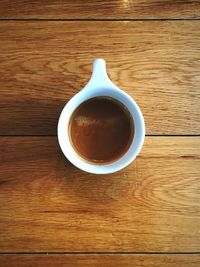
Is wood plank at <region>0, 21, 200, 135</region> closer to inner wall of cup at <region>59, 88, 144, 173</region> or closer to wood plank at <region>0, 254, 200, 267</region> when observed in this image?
inner wall of cup at <region>59, 88, 144, 173</region>

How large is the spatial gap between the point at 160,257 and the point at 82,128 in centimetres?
23

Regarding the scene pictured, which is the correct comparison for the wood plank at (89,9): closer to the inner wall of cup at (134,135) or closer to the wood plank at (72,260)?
the inner wall of cup at (134,135)

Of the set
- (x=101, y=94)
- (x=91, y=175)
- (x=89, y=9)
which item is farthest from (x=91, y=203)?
(x=89, y=9)

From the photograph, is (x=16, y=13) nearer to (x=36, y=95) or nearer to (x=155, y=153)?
(x=36, y=95)

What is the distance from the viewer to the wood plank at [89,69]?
607mm

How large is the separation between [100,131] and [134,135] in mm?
54

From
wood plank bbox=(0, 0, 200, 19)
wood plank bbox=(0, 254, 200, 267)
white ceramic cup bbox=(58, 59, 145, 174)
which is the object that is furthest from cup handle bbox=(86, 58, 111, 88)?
wood plank bbox=(0, 254, 200, 267)

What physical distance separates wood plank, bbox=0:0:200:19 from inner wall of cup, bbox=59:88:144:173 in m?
0.14

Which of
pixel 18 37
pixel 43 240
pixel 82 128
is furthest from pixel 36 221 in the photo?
pixel 18 37

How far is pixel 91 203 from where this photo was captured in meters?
0.60

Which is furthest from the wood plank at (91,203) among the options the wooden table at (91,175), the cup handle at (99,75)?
the cup handle at (99,75)

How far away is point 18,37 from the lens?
61 centimetres

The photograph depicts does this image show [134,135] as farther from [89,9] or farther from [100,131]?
[89,9]

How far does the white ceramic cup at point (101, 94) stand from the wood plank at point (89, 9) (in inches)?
4.7
